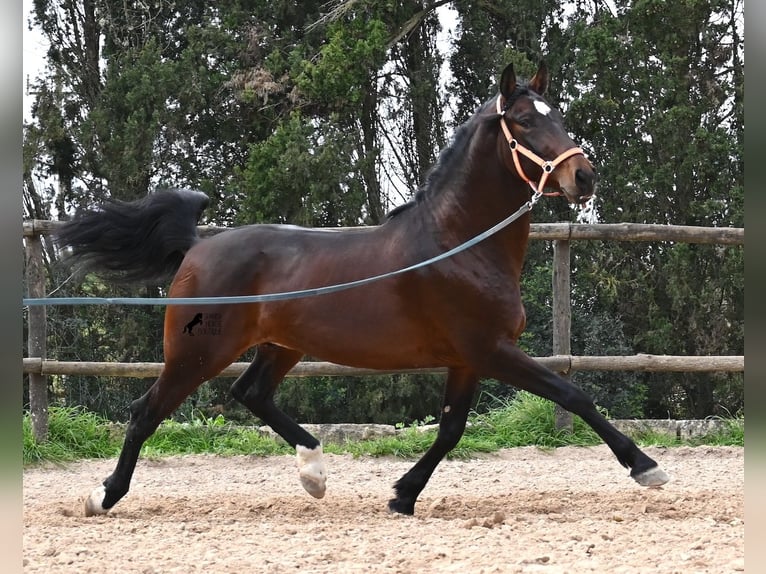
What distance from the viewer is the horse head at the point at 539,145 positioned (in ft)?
12.4

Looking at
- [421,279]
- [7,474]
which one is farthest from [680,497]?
[7,474]

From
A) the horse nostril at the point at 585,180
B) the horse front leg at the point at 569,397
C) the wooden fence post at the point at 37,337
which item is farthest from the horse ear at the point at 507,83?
the wooden fence post at the point at 37,337

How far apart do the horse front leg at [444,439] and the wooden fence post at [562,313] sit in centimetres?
240

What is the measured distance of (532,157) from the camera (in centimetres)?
392

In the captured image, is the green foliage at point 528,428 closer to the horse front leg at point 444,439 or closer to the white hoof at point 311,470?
the horse front leg at point 444,439

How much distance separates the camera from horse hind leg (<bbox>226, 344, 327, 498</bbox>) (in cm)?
439

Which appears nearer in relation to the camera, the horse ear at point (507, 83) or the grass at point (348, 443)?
the horse ear at point (507, 83)

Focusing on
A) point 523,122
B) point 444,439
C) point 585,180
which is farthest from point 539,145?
point 444,439

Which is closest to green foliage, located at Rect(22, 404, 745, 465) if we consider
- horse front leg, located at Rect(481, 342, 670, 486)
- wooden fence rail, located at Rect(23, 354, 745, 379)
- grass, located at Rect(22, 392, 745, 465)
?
grass, located at Rect(22, 392, 745, 465)

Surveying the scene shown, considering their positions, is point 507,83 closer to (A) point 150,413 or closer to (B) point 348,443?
(A) point 150,413

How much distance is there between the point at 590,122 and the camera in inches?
406

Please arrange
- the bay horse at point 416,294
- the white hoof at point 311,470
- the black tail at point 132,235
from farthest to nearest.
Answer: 1. the black tail at point 132,235
2. the white hoof at point 311,470
3. the bay horse at point 416,294

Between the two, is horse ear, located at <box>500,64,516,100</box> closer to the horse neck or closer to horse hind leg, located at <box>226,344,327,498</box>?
the horse neck

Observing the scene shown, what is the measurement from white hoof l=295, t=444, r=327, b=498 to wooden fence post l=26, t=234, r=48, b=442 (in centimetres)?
302
